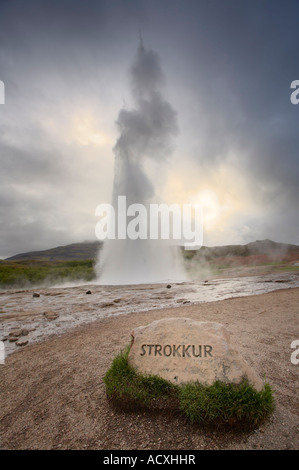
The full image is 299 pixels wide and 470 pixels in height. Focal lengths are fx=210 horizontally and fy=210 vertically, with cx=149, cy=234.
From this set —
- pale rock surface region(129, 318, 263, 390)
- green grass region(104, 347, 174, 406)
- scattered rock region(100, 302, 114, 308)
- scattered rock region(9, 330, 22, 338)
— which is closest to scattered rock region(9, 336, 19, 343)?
scattered rock region(9, 330, 22, 338)

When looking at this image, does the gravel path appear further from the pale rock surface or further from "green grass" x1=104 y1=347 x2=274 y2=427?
the pale rock surface

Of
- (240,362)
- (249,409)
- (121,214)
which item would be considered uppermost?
(121,214)

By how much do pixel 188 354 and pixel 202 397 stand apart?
0.85m

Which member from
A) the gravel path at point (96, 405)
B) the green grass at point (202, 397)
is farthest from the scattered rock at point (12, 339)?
the green grass at point (202, 397)

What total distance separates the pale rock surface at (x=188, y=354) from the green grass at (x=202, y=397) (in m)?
0.14

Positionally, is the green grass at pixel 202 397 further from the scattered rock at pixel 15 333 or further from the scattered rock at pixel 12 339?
the scattered rock at pixel 15 333

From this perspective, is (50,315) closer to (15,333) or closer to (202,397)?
(15,333)

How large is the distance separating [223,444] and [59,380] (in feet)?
14.9

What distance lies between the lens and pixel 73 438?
3.87 meters

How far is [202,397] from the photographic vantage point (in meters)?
3.98

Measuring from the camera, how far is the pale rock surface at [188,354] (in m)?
4.32

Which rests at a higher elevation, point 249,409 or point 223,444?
point 249,409
